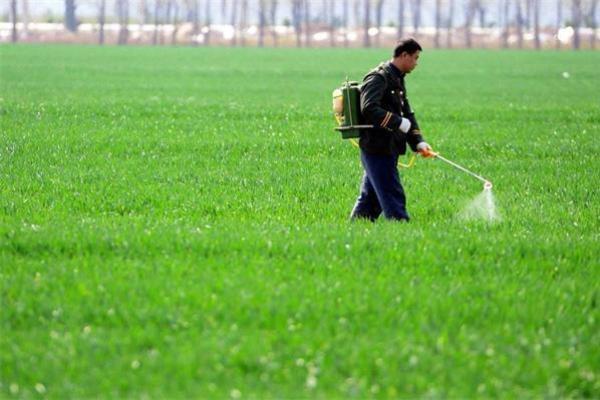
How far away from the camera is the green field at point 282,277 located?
20.7 ft

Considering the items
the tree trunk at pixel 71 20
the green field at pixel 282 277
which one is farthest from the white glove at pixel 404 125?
the tree trunk at pixel 71 20

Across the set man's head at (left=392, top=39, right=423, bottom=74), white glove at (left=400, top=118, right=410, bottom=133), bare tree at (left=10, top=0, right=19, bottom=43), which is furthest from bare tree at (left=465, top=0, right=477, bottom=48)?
white glove at (left=400, top=118, right=410, bottom=133)

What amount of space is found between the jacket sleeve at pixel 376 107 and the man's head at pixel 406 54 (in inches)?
8.6

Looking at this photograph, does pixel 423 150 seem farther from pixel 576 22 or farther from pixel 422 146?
pixel 576 22

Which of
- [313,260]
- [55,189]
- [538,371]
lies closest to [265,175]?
[55,189]

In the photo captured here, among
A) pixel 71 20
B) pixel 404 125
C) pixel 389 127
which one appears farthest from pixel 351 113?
pixel 71 20

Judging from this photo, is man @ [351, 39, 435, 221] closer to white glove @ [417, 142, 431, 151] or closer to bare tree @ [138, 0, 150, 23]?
white glove @ [417, 142, 431, 151]

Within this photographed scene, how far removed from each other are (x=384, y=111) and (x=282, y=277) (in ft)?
9.21

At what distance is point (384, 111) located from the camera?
34.2ft

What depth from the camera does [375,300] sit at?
24.9 feet

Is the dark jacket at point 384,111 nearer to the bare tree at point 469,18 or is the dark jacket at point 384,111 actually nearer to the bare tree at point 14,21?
the bare tree at point 14,21

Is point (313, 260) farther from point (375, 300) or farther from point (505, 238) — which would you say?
point (505, 238)

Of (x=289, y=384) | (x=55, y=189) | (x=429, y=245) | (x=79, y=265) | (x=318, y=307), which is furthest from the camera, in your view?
(x=55, y=189)

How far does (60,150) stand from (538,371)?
11.6 meters
